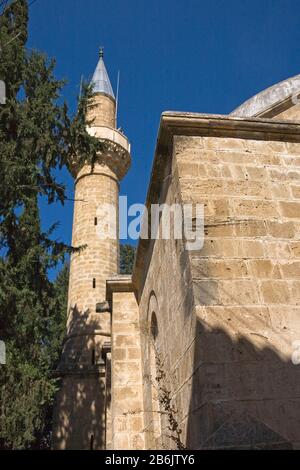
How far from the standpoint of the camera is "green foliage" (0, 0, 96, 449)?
661 centimetres

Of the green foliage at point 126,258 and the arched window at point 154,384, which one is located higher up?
the green foliage at point 126,258

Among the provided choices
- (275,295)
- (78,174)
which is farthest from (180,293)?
(78,174)

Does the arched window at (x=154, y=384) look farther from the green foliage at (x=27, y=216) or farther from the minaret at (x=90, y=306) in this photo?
the minaret at (x=90, y=306)

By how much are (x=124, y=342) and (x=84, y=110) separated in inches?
237

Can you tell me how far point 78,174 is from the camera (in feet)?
Answer: 46.2

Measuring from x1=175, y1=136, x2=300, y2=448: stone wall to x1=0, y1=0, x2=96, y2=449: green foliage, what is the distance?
4.73m

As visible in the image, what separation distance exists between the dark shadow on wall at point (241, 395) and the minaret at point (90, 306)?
6244 millimetres

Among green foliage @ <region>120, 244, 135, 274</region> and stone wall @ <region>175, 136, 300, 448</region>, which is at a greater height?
green foliage @ <region>120, 244, 135, 274</region>

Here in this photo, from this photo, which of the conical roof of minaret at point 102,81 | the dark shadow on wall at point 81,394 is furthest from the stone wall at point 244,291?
the conical roof of minaret at point 102,81

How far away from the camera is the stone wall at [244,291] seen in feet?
7.50

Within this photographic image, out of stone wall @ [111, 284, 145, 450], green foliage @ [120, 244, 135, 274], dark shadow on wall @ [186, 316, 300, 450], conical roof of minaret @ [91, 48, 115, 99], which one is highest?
conical roof of minaret @ [91, 48, 115, 99]

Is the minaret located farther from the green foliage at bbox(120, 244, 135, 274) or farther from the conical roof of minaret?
the green foliage at bbox(120, 244, 135, 274)

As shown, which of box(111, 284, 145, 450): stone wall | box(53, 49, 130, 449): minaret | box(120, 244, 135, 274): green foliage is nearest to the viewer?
box(111, 284, 145, 450): stone wall

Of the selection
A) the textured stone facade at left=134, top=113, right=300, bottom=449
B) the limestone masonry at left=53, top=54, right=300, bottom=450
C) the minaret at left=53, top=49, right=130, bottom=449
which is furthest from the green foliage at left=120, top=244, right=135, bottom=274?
the textured stone facade at left=134, top=113, right=300, bottom=449
